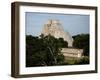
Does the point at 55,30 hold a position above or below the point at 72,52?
above

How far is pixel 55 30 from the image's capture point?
199 centimetres

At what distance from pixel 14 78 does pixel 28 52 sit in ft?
0.76

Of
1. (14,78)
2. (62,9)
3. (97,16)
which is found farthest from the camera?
(97,16)

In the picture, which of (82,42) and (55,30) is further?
(82,42)

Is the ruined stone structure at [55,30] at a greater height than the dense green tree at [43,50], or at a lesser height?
greater

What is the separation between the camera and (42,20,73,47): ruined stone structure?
1963 millimetres

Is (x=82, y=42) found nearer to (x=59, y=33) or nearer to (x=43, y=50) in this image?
(x=59, y=33)

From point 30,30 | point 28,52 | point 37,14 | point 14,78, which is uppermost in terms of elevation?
point 37,14

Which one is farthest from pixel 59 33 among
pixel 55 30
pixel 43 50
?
pixel 43 50

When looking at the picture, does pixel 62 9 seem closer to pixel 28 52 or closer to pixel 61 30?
pixel 61 30

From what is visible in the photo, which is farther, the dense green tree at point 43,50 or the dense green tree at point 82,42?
the dense green tree at point 82,42

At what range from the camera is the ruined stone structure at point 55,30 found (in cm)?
196

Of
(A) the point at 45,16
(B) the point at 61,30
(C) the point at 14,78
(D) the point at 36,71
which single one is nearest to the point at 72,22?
(B) the point at 61,30

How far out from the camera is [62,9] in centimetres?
200
